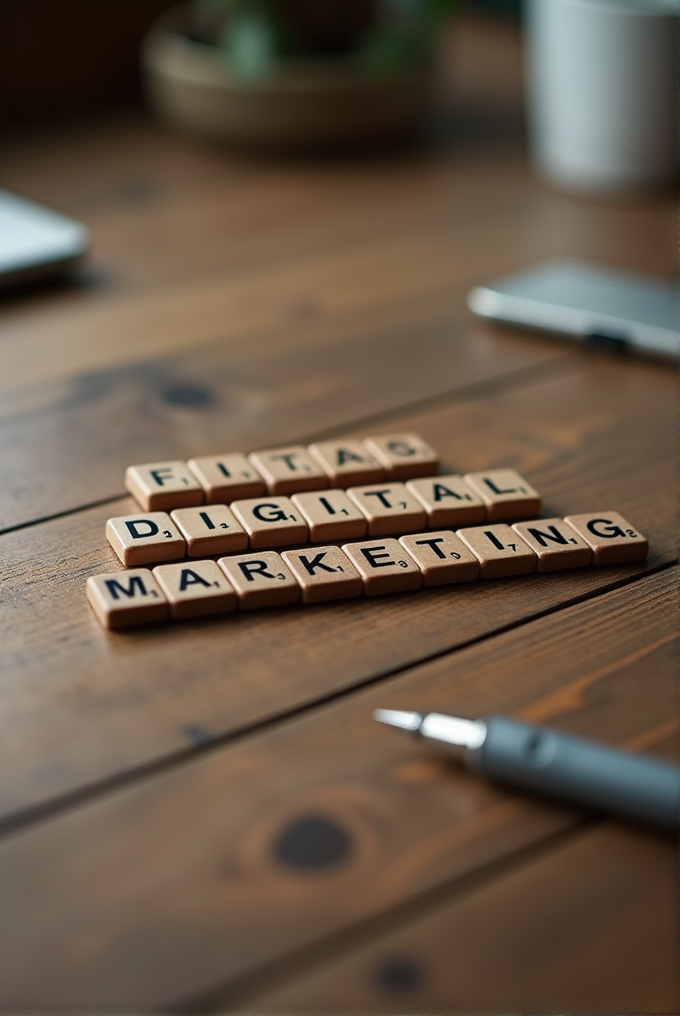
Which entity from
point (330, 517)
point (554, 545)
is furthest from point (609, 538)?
point (330, 517)

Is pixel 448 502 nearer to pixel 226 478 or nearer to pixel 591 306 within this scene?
pixel 226 478

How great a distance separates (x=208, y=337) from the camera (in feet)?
2.96

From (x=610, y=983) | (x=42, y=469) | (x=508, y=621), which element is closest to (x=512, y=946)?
(x=610, y=983)

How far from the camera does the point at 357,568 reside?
0.60 m

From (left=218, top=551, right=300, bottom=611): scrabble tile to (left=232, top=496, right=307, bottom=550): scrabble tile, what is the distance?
0.07 ft

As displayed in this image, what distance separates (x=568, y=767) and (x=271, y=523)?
22 centimetres

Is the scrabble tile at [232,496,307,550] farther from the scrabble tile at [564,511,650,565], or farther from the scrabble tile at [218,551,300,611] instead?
the scrabble tile at [564,511,650,565]

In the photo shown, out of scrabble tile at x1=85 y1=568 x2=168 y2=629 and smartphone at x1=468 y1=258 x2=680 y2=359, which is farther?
smartphone at x1=468 y1=258 x2=680 y2=359

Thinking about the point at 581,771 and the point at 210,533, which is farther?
the point at 210,533

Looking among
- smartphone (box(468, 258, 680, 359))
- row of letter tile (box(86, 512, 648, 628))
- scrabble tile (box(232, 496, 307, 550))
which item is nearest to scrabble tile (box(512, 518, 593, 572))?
row of letter tile (box(86, 512, 648, 628))

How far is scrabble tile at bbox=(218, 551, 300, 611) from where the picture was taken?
582 mm

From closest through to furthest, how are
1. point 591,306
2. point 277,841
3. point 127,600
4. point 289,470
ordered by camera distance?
point 277,841 → point 127,600 → point 289,470 → point 591,306

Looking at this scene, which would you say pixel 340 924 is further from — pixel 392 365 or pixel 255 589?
pixel 392 365

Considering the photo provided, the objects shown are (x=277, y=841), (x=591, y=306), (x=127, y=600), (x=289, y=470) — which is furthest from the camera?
(x=591, y=306)
